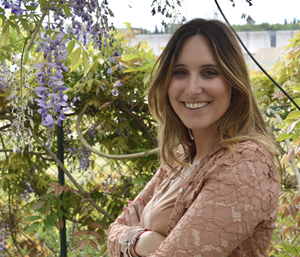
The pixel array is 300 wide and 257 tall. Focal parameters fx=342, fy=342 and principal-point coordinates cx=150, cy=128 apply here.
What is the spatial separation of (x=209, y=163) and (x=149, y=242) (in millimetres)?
338

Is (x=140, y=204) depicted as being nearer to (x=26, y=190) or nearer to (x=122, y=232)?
(x=122, y=232)

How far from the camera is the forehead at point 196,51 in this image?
1.03 metres

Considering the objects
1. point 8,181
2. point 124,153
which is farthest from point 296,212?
point 8,181

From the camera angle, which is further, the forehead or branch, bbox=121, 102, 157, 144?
branch, bbox=121, 102, 157, 144

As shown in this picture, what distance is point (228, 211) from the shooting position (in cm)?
87

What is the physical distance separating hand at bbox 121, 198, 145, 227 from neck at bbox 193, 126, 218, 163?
1.11 ft

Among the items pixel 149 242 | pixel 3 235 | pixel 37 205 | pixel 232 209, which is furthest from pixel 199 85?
pixel 3 235

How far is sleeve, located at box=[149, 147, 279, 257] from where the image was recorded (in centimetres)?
87

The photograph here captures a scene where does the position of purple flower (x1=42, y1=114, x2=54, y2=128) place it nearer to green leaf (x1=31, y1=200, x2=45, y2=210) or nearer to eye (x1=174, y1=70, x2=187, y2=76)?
eye (x1=174, y1=70, x2=187, y2=76)

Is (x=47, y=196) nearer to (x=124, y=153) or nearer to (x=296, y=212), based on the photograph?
(x=124, y=153)

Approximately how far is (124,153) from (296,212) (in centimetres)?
111

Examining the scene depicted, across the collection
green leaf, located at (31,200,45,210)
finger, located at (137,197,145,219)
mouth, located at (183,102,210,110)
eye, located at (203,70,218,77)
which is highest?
eye, located at (203,70,218,77)

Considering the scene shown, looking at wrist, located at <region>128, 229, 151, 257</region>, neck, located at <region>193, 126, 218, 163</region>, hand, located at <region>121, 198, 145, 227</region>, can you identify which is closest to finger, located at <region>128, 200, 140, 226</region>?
hand, located at <region>121, 198, 145, 227</region>

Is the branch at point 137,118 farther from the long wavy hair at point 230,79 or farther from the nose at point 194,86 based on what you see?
the nose at point 194,86
